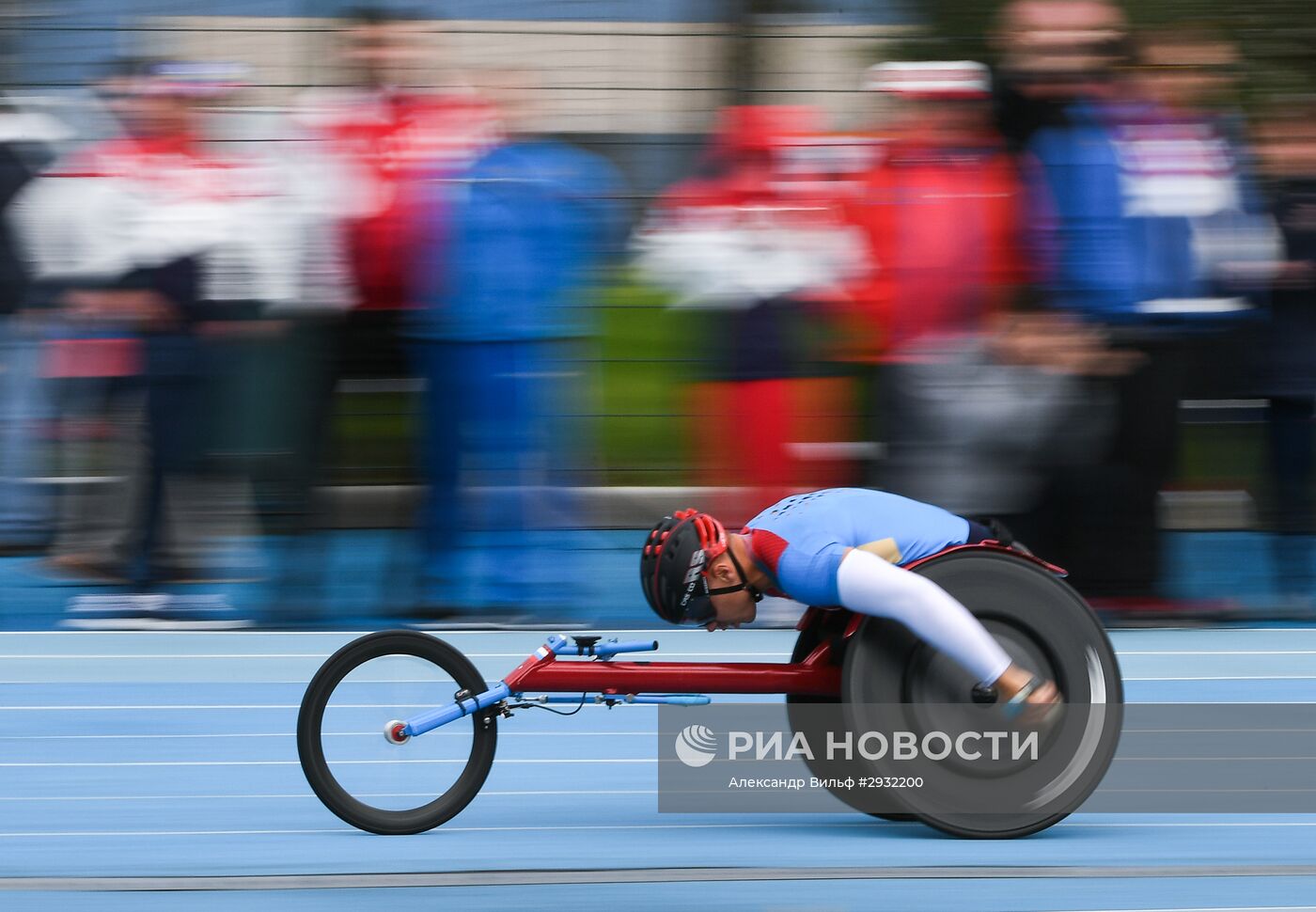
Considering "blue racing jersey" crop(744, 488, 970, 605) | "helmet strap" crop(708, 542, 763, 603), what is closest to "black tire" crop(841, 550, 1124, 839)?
"blue racing jersey" crop(744, 488, 970, 605)

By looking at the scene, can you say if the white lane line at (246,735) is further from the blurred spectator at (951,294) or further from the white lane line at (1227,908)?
the blurred spectator at (951,294)

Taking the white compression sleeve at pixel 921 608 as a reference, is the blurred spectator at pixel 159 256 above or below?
above

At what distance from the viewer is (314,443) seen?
27.5ft

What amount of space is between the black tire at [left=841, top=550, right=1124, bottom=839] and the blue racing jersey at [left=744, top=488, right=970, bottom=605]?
0.36ft

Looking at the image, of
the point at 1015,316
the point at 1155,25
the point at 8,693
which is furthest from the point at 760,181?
the point at 8,693

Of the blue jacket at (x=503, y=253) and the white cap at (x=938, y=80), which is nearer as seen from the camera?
the white cap at (x=938, y=80)

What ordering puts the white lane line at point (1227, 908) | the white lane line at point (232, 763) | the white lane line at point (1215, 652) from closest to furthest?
the white lane line at point (1227, 908), the white lane line at point (232, 763), the white lane line at point (1215, 652)

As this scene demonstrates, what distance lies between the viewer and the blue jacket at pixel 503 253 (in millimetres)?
7938

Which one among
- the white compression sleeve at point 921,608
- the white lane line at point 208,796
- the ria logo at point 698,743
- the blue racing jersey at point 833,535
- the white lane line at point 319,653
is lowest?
the white lane line at point 208,796

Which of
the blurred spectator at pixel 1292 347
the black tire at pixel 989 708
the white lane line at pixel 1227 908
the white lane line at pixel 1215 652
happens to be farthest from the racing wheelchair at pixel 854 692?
the blurred spectator at pixel 1292 347

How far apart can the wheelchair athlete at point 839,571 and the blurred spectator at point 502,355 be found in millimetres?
3005

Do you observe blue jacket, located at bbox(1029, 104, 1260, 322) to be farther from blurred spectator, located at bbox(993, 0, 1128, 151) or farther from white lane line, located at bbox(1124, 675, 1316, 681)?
white lane line, located at bbox(1124, 675, 1316, 681)

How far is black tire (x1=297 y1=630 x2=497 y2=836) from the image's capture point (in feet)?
16.2

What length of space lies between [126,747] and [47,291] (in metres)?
2.41
